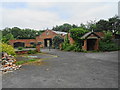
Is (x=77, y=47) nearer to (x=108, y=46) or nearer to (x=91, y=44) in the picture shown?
(x=91, y=44)

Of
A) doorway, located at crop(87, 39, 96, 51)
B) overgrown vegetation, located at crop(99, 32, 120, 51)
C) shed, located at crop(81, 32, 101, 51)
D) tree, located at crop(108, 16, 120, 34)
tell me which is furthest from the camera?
tree, located at crop(108, 16, 120, 34)

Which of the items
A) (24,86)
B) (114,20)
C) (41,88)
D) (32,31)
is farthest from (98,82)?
(32,31)

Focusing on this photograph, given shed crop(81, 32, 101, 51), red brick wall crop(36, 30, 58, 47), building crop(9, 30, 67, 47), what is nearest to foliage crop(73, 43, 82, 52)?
shed crop(81, 32, 101, 51)

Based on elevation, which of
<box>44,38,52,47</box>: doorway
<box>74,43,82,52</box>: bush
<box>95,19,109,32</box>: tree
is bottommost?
<box>74,43,82,52</box>: bush

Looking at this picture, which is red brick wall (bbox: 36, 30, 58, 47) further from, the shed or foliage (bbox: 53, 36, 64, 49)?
the shed

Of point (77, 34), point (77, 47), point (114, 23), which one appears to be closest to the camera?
point (77, 47)

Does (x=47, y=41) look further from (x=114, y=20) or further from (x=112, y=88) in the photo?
(x=112, y=88)

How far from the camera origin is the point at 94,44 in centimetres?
1712

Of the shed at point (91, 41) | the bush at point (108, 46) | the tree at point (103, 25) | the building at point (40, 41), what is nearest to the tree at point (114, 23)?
the tree at point (103, 25)

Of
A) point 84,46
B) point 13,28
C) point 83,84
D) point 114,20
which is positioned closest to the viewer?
point 83,84

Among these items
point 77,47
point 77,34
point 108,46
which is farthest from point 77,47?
point 108,46

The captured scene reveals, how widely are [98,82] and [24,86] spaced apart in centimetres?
290

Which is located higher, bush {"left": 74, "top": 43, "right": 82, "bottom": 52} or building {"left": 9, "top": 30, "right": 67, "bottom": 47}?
building {"left": 9, "top": 30, "right": 67, "bottom": 47}

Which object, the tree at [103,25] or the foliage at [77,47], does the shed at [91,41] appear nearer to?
the foliage at [77,47]
